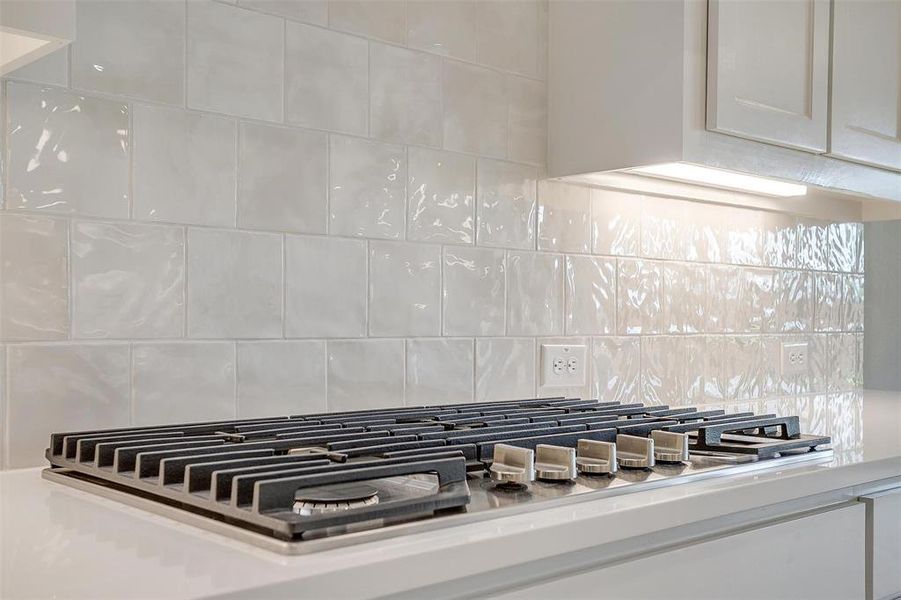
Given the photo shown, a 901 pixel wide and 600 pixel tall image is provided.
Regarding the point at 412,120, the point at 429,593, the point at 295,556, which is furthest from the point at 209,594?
the point at 412,120

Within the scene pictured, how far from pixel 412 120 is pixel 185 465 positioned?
856 mm

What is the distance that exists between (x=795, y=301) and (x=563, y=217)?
93cm

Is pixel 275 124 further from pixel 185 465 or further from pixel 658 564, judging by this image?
pixel 658 564

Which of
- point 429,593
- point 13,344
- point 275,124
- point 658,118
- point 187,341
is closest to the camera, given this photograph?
point 429,593

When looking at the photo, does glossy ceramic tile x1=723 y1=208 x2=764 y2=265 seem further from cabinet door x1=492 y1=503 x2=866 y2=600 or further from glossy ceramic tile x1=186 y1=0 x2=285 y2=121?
glossy ceramic tile x1=186 y1=0 x2=285 y2=121

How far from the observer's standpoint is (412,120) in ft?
5.04

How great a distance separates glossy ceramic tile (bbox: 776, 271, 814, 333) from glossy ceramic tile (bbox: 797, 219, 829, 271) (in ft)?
0.12

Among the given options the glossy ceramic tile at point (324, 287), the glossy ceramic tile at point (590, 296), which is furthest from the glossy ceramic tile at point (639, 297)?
the glossy ceramic tile at point (324, 287)

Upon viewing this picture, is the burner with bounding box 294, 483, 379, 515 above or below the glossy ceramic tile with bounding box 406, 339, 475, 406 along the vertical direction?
below

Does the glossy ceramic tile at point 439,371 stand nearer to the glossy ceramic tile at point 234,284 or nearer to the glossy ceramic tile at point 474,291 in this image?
the glossy ceramic tile at point 474,291

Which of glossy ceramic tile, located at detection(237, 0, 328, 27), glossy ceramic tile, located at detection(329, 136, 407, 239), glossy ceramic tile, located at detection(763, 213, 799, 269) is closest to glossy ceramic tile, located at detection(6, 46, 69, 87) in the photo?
glossy ceramic tile, located at detection(237, 0, 328, 27)

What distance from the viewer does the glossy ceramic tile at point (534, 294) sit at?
66.4 inches

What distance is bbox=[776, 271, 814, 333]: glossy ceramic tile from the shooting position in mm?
2311

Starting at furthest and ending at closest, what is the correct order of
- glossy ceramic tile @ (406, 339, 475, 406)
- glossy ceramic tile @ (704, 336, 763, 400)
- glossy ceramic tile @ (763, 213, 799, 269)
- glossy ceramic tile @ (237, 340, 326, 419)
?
glossy ceramic tile @ (763, 213, 799, 269), glossy ceramic tile @ (704, 336, 763, 400), glossy ceramic tile @ (406, 339, 475, 406), glossy ceramic tile @ (237, 340, 326, 419)
